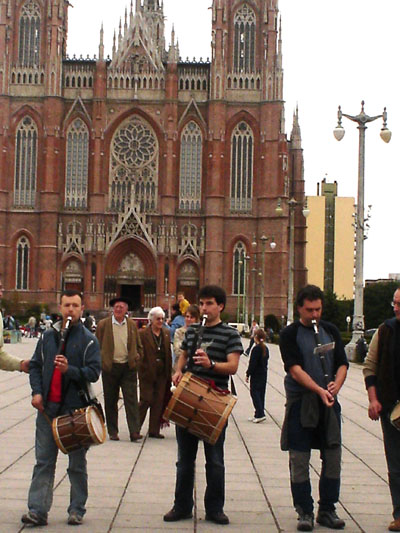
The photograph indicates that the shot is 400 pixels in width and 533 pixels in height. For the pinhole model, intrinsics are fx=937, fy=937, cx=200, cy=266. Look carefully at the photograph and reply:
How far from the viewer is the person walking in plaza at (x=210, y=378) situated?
7.59 m

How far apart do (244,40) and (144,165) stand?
37.1ft

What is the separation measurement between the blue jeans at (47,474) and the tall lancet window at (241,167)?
191ft

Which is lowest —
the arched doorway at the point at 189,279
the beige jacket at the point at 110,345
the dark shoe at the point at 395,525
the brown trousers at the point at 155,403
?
the dark shoe at the point at 395,525

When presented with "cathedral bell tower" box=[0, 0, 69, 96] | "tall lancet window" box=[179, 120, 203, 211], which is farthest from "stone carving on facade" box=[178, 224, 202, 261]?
"cathedral bell tower" box=[0, 0, 69, 96]

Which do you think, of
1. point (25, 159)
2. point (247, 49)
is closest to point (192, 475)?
point (25, 159)

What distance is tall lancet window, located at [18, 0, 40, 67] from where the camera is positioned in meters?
65.9

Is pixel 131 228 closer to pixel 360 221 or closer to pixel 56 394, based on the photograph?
pixel 360 221

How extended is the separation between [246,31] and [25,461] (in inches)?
2342

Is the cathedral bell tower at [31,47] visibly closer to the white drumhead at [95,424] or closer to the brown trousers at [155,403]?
the brown trousers at [155,403]

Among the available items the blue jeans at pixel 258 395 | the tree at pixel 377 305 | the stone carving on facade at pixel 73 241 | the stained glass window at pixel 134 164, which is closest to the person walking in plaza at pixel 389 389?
the blue jeans at pixel 258 395

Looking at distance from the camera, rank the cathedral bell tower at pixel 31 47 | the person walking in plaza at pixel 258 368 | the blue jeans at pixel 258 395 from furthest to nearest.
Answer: the cathedral bell tower at pixel 31 47 → the person walking in plaza at pixel 258 368 → the blue jeans at pixel 258 395

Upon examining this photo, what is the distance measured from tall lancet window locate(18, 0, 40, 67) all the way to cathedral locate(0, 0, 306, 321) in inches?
3.5

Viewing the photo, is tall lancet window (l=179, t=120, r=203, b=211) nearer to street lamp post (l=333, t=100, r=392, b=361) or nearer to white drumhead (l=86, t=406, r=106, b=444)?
street lamp post (l=333, t=100, r=392, b=361)

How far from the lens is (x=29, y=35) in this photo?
66188 millimetres
